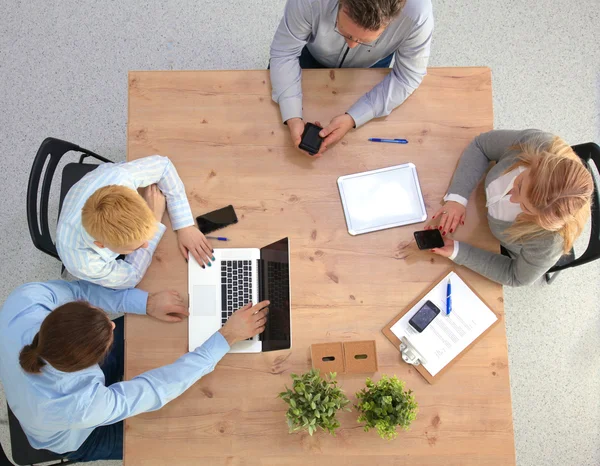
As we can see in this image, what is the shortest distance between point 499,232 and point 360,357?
579mm

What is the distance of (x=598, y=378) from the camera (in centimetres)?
207

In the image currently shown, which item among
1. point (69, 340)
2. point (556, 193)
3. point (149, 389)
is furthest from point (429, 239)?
point (69, 340)

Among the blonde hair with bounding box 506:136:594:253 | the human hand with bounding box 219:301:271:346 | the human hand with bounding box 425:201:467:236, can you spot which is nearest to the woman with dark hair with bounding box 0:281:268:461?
the human hand with bounding box 219:301:271:346

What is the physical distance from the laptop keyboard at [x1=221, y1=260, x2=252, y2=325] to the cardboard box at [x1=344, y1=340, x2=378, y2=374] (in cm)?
34

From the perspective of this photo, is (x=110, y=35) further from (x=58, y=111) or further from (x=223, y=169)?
(x=223, y=169)

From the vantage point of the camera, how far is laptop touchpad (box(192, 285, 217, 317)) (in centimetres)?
136

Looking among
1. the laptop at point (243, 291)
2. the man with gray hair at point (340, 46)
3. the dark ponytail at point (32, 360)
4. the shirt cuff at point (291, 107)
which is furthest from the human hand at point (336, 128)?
the dark ponytail at point (32, 360)

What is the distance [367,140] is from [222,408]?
952 millimetres

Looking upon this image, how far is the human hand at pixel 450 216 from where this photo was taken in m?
1.40

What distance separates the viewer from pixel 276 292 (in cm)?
138

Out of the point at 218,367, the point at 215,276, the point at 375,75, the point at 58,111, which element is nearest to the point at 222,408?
the point at 218,367

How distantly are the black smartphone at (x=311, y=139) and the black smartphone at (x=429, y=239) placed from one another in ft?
1.38

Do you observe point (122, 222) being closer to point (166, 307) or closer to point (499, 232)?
point (166, 307)

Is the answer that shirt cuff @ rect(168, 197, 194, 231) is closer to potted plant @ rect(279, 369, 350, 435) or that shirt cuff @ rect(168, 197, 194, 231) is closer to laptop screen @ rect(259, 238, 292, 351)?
laptop screen @ rect(259, 238, 292, 351)
